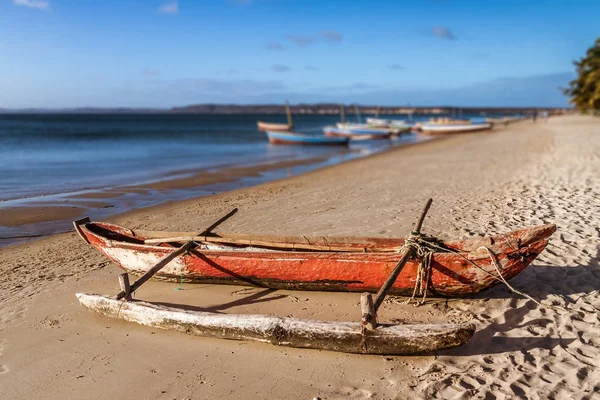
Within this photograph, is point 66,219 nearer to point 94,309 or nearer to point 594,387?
point 94,309

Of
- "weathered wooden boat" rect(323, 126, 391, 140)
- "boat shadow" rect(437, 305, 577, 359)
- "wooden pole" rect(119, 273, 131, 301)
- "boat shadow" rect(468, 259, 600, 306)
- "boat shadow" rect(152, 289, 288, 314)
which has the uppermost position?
"wooden pole" rect(119, 273, 131, 301)

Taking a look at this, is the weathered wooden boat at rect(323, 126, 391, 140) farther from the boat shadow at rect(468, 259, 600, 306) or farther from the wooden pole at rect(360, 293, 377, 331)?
the wooden pole at rect(360, 293, 377, 331)

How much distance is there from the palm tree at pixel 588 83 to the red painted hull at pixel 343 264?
130 ft

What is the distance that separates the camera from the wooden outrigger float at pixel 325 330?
11.8ft

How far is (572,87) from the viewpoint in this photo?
44.6 metres

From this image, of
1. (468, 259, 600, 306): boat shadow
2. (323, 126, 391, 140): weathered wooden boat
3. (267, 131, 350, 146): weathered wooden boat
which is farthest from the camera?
(323, 126, 391, 140): weathered wooden boat

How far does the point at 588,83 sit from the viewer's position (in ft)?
127

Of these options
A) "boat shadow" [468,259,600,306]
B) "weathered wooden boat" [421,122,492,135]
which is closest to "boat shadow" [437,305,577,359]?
"boat shadow" [468,259,600,306]

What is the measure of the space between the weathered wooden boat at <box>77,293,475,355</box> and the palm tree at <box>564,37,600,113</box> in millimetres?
40913

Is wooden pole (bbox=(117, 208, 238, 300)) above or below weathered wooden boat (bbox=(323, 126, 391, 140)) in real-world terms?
above

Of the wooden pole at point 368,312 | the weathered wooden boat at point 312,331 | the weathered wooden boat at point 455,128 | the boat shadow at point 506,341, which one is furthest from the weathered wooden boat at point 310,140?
the wooden pole at point 368,312

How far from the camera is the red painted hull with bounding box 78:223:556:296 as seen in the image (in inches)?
173

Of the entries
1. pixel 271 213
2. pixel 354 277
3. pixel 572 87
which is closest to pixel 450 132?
pixel 572 87

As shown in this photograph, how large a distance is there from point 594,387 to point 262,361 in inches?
99.7
